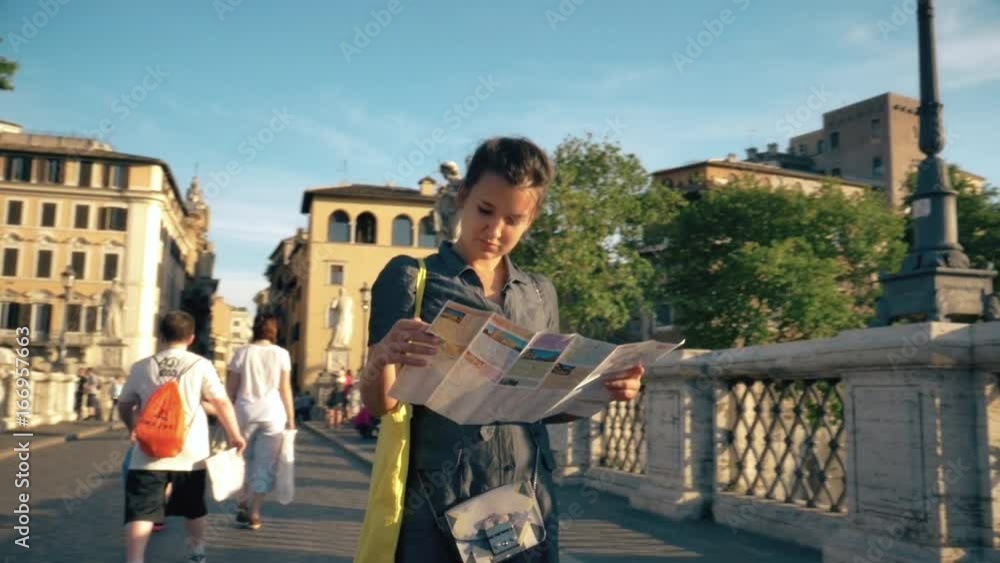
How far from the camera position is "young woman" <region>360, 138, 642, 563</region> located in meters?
2.24

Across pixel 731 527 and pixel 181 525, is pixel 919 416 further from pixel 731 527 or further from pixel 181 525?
pixel 181 525

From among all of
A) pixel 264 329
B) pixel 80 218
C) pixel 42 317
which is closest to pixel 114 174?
pixel 80 218

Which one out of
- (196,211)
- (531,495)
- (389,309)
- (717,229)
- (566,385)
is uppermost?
(196,211)

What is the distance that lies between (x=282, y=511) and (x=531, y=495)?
24.8ft

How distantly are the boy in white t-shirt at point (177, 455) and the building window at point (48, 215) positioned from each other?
65804 mm

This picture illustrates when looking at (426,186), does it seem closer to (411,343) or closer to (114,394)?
(114,394)

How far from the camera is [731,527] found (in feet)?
24.1

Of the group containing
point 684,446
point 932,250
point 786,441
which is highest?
point 932,250

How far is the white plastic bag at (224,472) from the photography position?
575cm

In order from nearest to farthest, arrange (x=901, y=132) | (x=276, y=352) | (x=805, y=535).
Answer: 1. (x=805, y=535)
2. (x=276, y=352)
3. (x=901, y=132)

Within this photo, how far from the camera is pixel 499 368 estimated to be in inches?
85.5

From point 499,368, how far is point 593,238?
4271 cm

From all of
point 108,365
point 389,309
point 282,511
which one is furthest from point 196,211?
point 389,309

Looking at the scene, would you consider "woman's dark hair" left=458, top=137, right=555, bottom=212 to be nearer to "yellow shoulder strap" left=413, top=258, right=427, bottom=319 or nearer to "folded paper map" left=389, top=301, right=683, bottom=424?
"yellow shoulder strap" left=413, top=258, right=427, bottom=319
